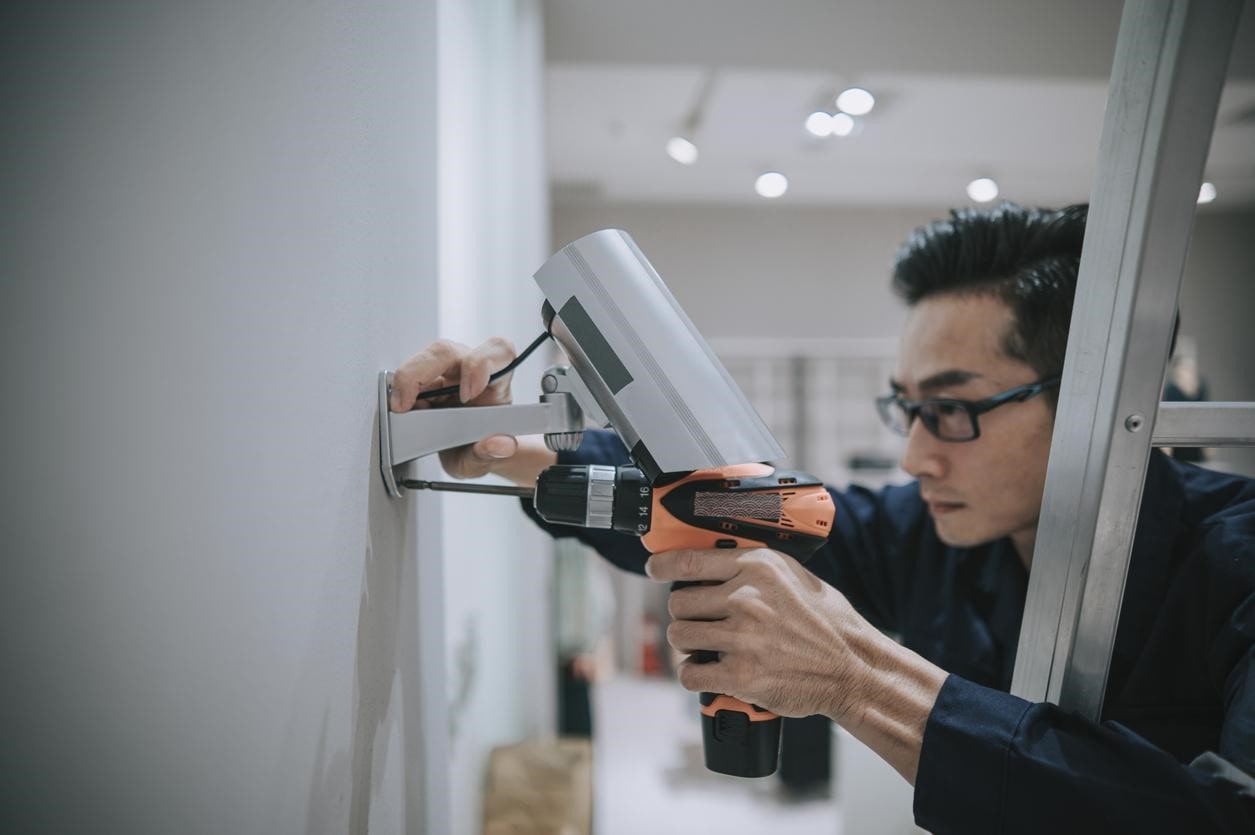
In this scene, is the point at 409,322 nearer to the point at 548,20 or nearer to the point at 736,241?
the point at 548,20

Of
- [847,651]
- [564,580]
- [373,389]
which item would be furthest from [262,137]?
[564,580]

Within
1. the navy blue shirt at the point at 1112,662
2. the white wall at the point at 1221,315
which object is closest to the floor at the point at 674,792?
the navy blue shirt at the point at 1112,662

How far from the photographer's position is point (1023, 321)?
3.09 ft

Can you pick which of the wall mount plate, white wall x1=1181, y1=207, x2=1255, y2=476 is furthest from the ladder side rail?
white wall x1=1181, y1=207, x2=1255, y2=476

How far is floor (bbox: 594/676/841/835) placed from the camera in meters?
2.69

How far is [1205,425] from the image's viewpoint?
0.61m

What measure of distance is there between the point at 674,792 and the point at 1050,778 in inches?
105

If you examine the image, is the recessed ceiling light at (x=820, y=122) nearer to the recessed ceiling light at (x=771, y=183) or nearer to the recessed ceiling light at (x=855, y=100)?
the recessed ceiling light at (x=855, y=100)

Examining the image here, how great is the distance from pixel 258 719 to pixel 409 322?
0.41 meters

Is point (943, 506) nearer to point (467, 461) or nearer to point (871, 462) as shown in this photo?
point (467, 461)

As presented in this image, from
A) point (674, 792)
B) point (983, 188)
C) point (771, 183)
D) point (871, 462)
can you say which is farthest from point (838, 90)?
point (674, 792)

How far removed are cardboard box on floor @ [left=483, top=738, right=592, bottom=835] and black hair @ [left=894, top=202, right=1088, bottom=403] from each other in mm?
1142

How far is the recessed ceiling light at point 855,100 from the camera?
2.28 metres

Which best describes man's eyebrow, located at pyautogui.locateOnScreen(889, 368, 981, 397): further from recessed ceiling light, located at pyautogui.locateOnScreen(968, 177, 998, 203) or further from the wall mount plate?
recessed ceiling light, located at pyautogui.locateOnScreen(968, 177, 998, 203)
